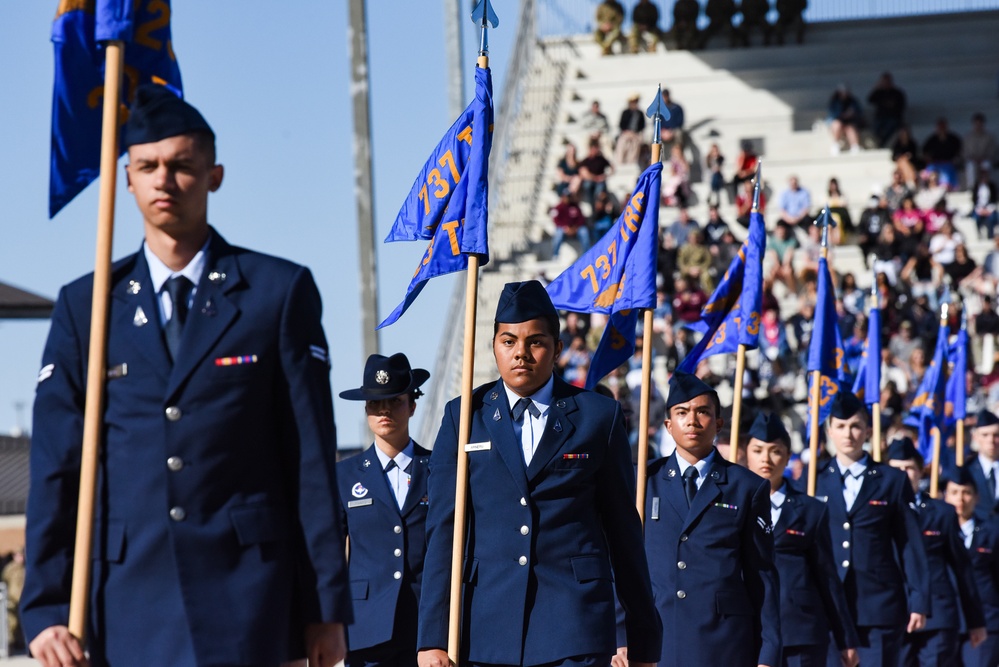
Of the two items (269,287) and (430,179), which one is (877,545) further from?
(269,287)

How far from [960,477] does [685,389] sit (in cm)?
724

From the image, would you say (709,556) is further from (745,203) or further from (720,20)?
(720,20)

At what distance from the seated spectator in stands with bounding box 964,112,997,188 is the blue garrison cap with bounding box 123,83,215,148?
26.3m

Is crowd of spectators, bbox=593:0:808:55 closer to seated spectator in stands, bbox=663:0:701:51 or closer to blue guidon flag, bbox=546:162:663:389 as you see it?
seated spectator in stands, bbox=663:0:701:51

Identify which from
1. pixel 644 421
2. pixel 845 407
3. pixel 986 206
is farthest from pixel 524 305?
pixel 986 206

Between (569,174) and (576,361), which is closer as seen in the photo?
(576,361)

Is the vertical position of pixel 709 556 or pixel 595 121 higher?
pixel 595 121

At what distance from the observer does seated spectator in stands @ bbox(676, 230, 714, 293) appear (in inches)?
1013

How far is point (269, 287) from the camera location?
4.78 metres

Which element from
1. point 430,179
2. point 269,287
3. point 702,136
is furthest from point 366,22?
point 702,136

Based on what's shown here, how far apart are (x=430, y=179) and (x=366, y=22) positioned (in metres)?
8.37

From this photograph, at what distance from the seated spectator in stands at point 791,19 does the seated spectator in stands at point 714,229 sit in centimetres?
989

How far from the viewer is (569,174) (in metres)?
29.3

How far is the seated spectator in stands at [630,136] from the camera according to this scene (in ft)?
99.5
